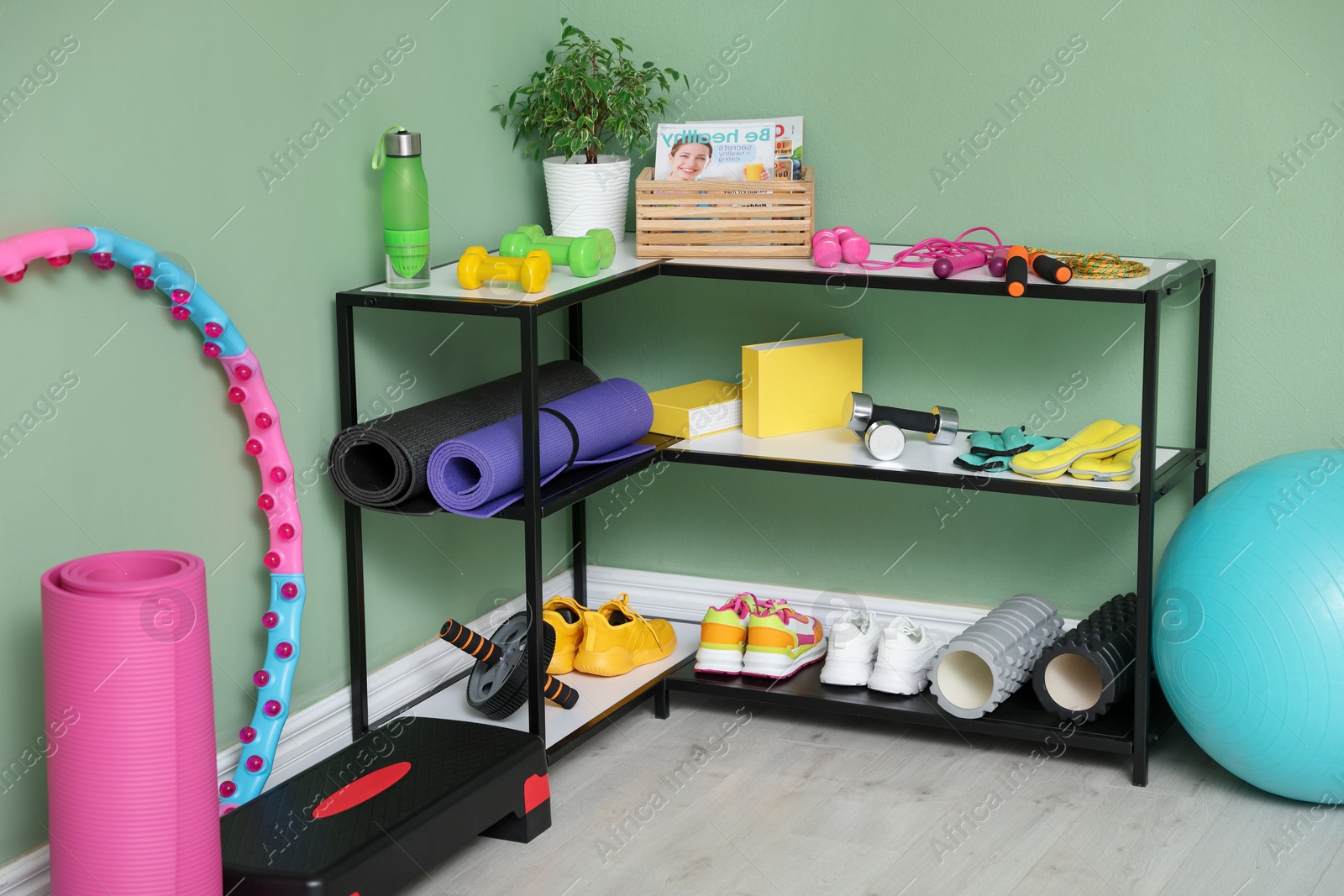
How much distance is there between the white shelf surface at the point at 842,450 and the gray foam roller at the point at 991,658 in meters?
0.29

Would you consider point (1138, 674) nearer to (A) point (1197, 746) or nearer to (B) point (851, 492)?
(A) point (1197, 746)

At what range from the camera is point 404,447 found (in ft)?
7.18

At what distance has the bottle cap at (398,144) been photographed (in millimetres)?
2221

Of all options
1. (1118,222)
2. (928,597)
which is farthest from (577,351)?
(1118,222)

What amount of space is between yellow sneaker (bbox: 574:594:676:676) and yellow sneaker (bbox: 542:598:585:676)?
0.01 metres

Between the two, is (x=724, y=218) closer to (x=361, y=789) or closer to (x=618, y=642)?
(x=618, y=642)


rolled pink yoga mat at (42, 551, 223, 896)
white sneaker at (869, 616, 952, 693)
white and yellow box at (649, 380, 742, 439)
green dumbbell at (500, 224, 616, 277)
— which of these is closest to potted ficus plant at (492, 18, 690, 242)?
green dumbbell at (500, 224, 616, 277)

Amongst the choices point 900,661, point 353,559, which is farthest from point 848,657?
point 353,559

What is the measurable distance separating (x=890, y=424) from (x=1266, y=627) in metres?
0.73

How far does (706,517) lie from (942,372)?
63 cm

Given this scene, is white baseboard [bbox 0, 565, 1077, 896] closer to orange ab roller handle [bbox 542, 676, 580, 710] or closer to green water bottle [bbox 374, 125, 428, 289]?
orange ab roller handle [bbox 542, 676, 580, 710]

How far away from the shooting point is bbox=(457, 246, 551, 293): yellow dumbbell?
87.0 inches

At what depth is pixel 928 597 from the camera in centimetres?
288

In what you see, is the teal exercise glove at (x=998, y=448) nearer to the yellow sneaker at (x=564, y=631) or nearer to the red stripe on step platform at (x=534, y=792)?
the yellow sneaker at (x=564, y=631)
